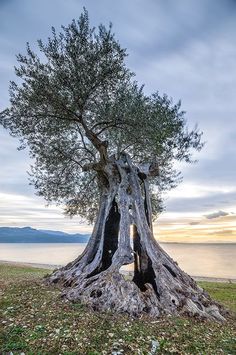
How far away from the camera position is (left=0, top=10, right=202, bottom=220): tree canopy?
1406 cm

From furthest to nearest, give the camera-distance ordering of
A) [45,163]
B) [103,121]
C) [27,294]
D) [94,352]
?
[45,163], [103,121], [27,294], [94,352]

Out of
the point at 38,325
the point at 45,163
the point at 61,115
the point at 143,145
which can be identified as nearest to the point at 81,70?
the point at 61,115

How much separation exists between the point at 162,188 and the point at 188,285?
724 cm

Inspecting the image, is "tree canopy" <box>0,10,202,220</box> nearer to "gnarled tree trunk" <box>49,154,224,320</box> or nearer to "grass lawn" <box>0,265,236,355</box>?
"gnarled tree trunk" <box>49,154,224,320</box>

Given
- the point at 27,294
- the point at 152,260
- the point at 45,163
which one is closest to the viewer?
the point at 27,294

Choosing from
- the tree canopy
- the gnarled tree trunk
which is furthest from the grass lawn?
the tree canopy

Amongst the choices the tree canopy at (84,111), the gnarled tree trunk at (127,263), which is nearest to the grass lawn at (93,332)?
the gnarled tree trunk at (127,263)

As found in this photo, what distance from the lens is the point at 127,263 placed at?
12930 mm

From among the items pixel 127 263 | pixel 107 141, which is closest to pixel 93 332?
pixel 127 263

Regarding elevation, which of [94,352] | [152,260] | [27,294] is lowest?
[94,352]

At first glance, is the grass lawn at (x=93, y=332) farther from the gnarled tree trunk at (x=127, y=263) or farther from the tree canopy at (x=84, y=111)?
the tree canopy at (x=84, y=111)

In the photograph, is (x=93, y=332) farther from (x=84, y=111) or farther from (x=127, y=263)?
(x=84, y=111)

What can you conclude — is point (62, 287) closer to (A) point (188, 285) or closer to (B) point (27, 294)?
(B) point (27, 294)

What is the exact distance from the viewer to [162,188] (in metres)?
19.9
